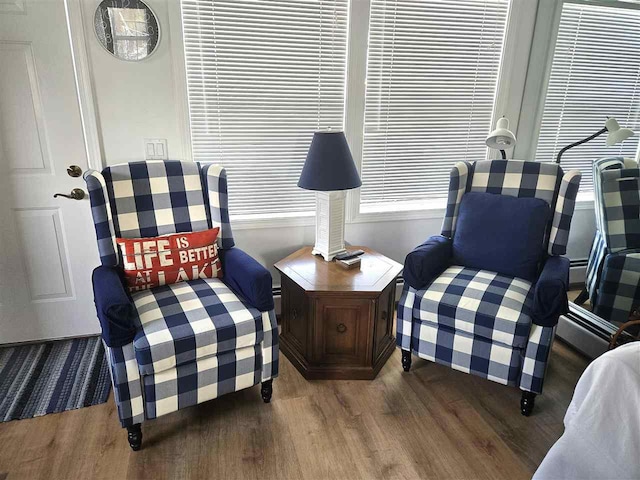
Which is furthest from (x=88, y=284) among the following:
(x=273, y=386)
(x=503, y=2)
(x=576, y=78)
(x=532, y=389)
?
(x=576, y=78)

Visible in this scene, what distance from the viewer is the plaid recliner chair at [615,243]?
200 cm

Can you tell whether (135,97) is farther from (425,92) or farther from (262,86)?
(425,92)

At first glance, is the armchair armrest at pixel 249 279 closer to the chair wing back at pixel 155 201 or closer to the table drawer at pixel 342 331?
the chair wing back at pixel 155 201

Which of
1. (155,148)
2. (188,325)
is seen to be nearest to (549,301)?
(188,325)

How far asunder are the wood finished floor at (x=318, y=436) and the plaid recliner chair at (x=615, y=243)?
1.50 feet

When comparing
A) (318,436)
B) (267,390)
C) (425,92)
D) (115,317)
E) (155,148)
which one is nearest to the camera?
(115,317)

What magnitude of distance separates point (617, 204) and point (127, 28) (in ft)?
8.28

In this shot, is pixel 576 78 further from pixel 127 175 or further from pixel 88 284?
pixel 88 284

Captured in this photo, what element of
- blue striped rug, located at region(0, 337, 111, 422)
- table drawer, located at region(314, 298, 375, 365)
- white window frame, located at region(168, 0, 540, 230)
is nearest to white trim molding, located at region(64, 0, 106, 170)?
white window frame, located at region(168, 0, 540, 230)

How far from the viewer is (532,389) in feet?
5.98

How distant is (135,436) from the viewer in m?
1.67

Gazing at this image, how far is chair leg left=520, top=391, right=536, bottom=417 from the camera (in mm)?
1868

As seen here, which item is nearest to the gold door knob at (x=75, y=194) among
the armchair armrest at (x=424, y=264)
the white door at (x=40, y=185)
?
the white door at (x=40, y=185)

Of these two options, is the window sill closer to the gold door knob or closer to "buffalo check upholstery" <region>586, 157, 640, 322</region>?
the gold door knob
